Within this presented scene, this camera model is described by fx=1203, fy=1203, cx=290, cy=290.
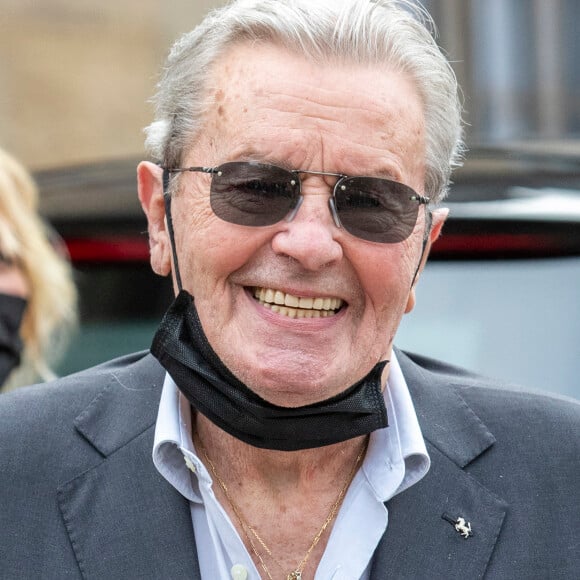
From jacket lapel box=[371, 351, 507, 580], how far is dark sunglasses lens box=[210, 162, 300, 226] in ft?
2.25

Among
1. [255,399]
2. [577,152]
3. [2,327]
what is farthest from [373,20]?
[577,152]

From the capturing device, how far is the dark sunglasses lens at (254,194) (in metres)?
2.48

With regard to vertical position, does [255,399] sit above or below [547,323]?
above

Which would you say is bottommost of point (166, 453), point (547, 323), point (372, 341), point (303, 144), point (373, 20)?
point (547, 323)

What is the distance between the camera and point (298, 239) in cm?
245

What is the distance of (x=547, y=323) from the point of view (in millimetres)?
3762

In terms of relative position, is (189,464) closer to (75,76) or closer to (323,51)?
(323,51)

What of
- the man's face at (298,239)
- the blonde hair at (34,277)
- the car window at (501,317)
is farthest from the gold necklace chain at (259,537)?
the blonde hair at (34,277)

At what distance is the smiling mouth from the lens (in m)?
2.52

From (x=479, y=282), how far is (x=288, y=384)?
4.86 feet

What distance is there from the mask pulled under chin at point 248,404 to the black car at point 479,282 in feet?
4.05

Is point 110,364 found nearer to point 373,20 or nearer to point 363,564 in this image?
point 363,564

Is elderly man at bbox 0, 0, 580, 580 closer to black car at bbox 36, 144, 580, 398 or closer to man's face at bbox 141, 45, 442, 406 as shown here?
man's face at bbox 141, 45, 442, 406

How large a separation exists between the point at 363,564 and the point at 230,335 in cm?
56
